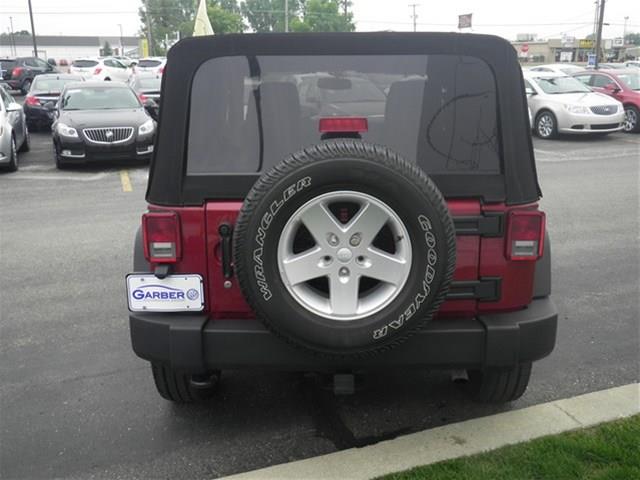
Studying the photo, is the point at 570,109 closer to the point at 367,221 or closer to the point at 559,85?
the point at 559,85

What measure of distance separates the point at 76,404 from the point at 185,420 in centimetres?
67

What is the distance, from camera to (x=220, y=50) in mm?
2945

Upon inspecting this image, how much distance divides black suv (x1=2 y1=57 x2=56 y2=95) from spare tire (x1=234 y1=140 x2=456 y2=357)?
33323 millimetres

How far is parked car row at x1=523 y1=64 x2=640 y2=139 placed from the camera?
614 inches

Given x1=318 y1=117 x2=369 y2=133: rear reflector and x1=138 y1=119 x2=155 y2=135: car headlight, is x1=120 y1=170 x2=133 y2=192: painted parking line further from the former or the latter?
x1=318 y1=117 x2=369 y2=133: rear reflector

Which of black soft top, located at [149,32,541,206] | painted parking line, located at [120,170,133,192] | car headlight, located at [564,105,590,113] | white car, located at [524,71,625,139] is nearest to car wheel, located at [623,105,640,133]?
white car, located at [524,71,625,139]

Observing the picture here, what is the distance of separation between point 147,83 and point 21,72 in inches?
726

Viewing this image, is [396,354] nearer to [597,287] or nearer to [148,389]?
[148,389]

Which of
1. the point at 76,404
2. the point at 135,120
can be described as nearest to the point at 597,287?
the point at 76,404

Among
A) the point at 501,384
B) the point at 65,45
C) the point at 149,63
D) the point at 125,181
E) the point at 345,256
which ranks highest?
the point at 65,45

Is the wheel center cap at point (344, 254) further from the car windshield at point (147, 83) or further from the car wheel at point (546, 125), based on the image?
the car windshield at point (147, 83)

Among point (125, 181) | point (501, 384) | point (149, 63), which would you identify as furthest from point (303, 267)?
point (149, 63)

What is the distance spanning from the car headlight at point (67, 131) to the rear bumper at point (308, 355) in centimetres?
975

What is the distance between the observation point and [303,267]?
2686 millimetres
